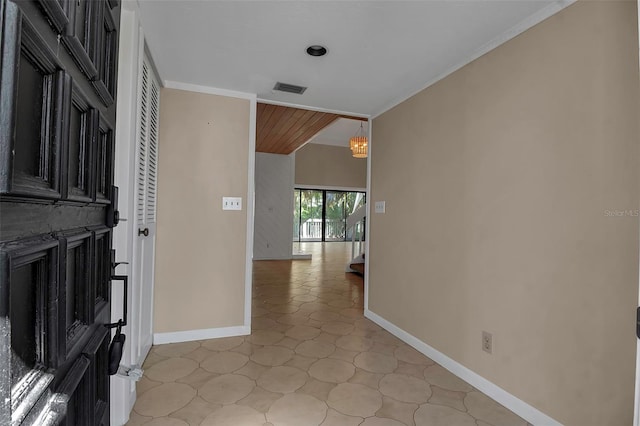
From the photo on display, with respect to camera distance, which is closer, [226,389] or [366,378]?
[226,389]

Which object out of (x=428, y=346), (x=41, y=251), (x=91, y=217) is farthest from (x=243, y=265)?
(x=41, y=251)

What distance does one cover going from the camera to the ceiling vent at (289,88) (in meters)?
2.90

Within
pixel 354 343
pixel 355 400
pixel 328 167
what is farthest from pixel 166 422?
pixel 328 167

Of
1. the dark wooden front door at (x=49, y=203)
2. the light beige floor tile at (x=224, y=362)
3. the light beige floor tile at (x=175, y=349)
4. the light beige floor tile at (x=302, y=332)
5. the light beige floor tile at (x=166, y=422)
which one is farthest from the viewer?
the light beige floor tile at (x=302, y=332)

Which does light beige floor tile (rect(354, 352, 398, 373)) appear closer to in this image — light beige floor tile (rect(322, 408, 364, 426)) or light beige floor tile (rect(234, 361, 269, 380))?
light beige floor tile (rect(322, 408, 364, 426))

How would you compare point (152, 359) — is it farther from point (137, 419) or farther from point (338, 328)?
point (338, 328)

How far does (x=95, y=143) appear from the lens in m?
0.77

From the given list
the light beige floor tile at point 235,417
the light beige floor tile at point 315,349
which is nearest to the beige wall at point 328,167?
the light beige floor tile at point 315,349

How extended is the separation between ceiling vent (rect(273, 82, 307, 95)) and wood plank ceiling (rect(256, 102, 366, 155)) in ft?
2.38

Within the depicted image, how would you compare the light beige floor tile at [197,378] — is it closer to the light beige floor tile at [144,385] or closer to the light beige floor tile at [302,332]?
the light beige floor tile at [144,385]

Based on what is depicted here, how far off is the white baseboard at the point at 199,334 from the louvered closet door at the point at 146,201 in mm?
123

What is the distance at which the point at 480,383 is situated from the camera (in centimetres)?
215

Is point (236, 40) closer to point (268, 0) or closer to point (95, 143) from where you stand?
point (268, 0)

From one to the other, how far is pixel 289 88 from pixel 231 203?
1195 mm
